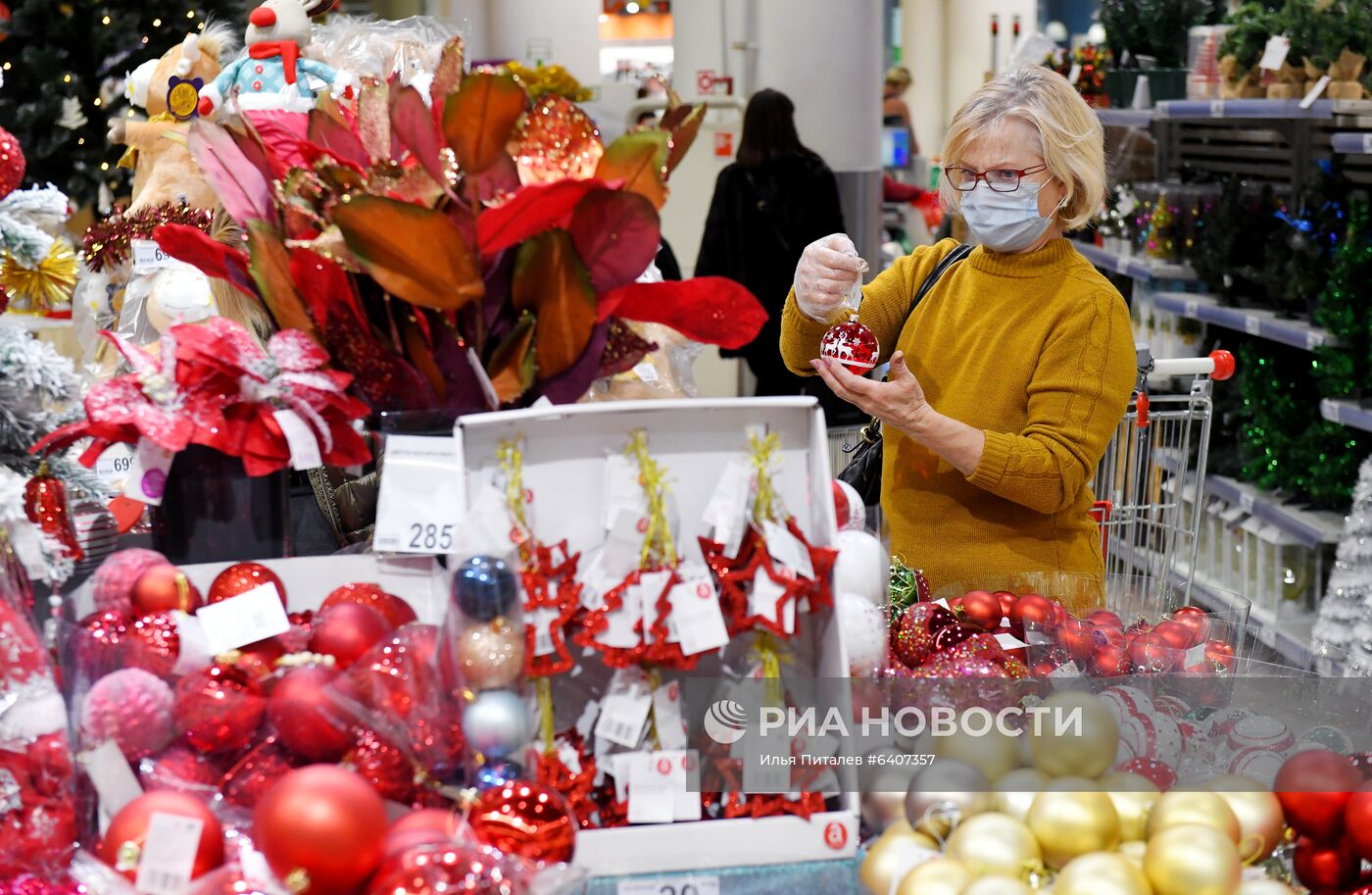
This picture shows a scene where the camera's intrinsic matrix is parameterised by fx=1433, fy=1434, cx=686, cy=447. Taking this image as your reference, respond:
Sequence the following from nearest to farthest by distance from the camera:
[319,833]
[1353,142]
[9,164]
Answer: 1. [319,833]
2. [9,164]
3. [1353,142]

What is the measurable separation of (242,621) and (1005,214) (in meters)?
1.22

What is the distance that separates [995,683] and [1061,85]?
3.19ft

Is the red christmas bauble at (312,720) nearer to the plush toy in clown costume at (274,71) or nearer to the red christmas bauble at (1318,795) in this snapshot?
the red christmas bauble at (1318,795)

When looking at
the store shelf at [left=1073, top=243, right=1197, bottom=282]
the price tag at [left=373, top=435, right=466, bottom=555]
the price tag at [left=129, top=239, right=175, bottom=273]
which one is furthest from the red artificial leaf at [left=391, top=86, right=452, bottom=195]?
the store shelf at [left=1073, top=243, right=1197, bottom=282]

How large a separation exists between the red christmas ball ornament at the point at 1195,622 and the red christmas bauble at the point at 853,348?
499mm

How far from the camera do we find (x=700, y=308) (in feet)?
4.91

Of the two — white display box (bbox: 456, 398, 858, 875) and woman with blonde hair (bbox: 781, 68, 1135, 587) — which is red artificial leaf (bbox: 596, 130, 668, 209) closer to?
white display box (bbox: 456, 398, 858, 875)

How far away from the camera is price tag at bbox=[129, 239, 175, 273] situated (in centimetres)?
285

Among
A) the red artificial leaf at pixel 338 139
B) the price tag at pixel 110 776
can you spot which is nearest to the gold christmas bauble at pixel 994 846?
the price tag at pixel 110 776

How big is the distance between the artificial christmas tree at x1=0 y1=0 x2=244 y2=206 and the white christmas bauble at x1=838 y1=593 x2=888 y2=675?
4.36m

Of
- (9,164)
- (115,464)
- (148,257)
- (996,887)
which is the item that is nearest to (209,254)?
(9,164)

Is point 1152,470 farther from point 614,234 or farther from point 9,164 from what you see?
point 9,164

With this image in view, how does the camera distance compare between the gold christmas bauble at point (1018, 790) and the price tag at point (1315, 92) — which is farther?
the price tag at point (1315, 92)

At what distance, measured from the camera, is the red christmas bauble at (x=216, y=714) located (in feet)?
3.85
